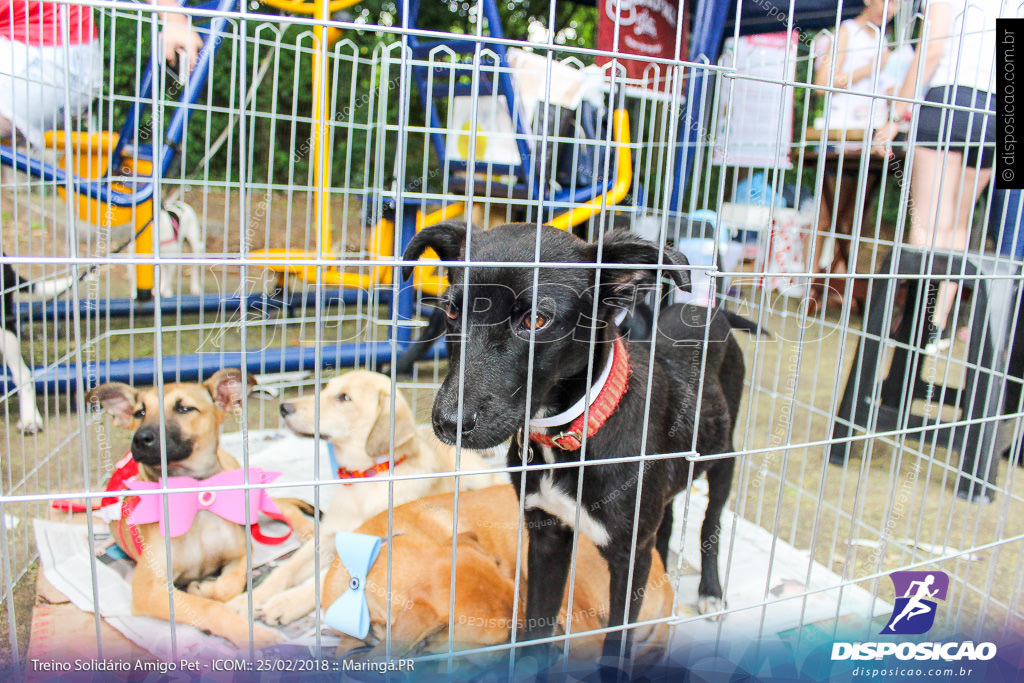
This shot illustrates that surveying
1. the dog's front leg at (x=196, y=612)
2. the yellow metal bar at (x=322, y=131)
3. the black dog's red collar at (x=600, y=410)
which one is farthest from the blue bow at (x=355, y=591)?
the yellow metal bar at (x=322, y=131)

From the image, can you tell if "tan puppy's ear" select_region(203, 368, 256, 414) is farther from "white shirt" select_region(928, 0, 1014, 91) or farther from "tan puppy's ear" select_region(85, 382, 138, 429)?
"white shirt" select_region(928, 0, 1014, 91)

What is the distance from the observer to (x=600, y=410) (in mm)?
1609

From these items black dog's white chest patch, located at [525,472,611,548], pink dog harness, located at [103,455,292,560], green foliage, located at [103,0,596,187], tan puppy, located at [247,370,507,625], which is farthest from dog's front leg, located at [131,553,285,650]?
green foliage, located at [103,0,596,187]

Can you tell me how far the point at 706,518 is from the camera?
2.37m

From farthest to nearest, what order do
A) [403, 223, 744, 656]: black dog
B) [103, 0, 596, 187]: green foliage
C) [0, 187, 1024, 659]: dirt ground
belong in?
[103, 0, 596, 187]: green foliage
[0, 187, 1024, 659]: dirt ground
[403, 223, 744, 656]: black dog

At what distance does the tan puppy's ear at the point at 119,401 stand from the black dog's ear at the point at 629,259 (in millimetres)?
1468

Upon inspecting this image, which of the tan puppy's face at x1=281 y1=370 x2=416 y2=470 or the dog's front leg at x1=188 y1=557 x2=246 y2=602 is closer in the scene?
the dog's front leg at x1=188 y1=557 x2=246 y2=602

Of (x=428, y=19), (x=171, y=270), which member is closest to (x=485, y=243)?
(x=171, y=270)

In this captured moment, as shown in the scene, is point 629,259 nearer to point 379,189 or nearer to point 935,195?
point 379,189

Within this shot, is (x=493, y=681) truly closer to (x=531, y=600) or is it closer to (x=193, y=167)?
(x=531, y=600)

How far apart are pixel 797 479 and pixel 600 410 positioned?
2136mm

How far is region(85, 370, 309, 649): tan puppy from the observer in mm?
1957

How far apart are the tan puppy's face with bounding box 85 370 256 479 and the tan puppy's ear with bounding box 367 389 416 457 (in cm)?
40

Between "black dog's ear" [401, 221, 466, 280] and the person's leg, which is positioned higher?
the person's leg
